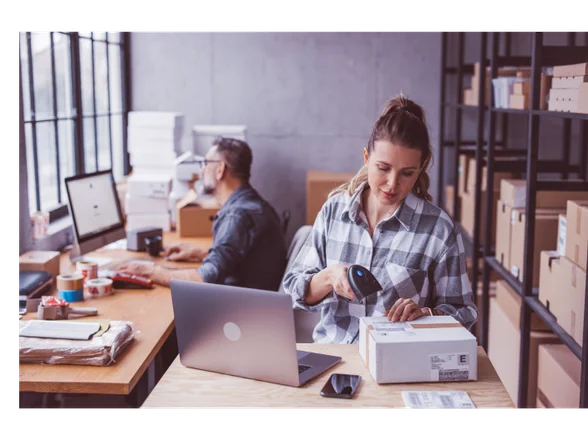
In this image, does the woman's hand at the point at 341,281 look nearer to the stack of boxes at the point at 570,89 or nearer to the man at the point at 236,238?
the stack of boxes at the point at 570,89

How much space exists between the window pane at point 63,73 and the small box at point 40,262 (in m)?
1.41

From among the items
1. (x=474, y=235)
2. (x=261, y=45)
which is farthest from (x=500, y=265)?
(x=261, y=45)

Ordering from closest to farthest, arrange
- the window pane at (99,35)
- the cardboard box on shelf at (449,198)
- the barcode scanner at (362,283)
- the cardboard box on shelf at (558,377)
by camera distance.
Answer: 1. the barcode scanner at (362,283)
2. the cardboard box on shelf at (558,377)
3. the window pane at (99,35)
4. the cardboard box on shelf at (449,198)

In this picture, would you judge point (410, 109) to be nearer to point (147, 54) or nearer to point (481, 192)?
point (481, 192)

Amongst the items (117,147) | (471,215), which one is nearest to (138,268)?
(471,215)

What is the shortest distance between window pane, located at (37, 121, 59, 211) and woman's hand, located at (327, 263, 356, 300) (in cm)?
236

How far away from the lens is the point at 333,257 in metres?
2.27

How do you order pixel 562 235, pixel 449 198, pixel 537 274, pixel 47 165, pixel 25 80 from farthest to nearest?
1. pixel 449 198
2. pixel 47 165
3. pixel 25 80
4. pixel 537 274
5. pixel 562 235

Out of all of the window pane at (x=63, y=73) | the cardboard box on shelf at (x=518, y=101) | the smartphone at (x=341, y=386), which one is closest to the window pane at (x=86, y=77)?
the window pane at (x=63, y=73)

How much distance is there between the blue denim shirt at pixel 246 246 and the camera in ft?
10.4

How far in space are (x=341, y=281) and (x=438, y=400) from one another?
0.44m

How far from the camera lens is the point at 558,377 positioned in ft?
9.28

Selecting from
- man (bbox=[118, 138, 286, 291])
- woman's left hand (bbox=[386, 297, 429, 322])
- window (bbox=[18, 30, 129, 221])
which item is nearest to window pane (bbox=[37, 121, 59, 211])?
window (bbox=[18, 30, 129, 221])

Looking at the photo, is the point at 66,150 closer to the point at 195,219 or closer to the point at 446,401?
the point at 195,219
